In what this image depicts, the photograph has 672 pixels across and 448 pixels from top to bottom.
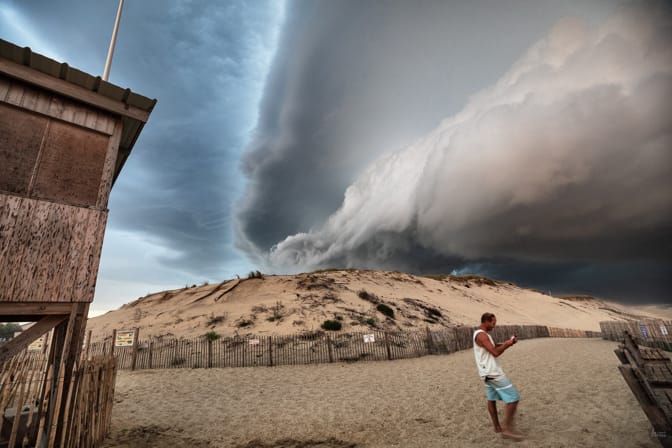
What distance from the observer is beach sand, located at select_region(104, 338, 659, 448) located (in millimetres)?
6113

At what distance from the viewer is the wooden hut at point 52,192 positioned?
4.89 metres

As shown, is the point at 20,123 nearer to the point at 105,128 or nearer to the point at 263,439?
the point at 105,128

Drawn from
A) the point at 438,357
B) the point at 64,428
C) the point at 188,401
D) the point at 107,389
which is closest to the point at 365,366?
the point at 438,357

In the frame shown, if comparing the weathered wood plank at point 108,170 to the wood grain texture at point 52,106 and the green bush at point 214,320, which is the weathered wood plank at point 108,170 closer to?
the wood grain texture at point 52,106

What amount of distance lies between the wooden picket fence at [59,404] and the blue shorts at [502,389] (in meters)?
6.83

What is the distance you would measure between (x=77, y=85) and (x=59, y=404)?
553cm

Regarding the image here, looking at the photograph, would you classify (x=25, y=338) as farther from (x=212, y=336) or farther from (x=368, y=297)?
(x=368, y=297)

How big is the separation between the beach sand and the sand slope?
12.1 meters

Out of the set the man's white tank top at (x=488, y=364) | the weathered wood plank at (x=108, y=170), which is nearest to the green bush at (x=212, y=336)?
the weathered wood plank at (x=108, y=170)

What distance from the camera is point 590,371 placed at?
448 inches

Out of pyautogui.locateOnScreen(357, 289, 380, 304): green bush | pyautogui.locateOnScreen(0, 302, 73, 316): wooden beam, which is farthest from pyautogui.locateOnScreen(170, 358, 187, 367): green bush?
pyautogui.locateOnScreen(357, 289, 380, 304): green bush

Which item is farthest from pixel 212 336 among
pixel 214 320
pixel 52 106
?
pixel 52 106

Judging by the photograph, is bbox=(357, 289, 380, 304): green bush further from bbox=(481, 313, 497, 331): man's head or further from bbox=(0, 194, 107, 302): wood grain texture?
bbox=(0, 194, 107, 302): wood grain texture

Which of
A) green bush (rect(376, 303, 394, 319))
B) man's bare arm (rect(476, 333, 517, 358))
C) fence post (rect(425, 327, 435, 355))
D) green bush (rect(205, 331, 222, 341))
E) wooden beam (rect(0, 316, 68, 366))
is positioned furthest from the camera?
green bush (rect(376, 303, 394, 319))
